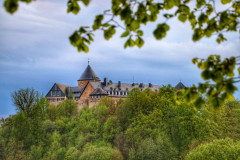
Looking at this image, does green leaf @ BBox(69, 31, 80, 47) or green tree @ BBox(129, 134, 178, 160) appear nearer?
green leaf @ BBox(69, 31, 80, 47)

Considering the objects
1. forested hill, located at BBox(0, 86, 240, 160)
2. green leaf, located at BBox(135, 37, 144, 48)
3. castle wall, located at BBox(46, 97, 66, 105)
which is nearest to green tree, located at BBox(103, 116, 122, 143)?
forested hill, located at BBox(0, 86, 240, 160)

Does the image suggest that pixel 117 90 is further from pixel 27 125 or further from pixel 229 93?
pixel 229 93

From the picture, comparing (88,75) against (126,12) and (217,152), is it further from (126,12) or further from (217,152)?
(126,12)

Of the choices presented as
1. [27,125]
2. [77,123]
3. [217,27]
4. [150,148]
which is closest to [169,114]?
[150,148]

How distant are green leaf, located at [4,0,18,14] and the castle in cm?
6512

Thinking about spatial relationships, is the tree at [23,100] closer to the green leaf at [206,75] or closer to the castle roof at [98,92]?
the castle roof at [98,92]

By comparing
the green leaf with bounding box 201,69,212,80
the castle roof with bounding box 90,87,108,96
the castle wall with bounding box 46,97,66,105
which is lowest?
the green leaf with bounding box 201,69,212,80

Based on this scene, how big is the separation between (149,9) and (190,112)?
34.1 meters

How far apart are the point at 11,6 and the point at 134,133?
3658cm

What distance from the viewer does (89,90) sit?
71750 mm

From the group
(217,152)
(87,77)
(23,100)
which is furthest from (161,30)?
(87,77)

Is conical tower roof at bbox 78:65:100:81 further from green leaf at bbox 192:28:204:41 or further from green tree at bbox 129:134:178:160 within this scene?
green leaf at bbox 192:28:204:41

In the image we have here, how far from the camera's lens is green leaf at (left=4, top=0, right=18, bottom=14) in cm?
364

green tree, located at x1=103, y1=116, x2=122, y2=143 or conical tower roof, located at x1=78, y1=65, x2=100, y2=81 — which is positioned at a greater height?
conical tower roof, located at x1=78, y1=65, x2=100, y2=81
